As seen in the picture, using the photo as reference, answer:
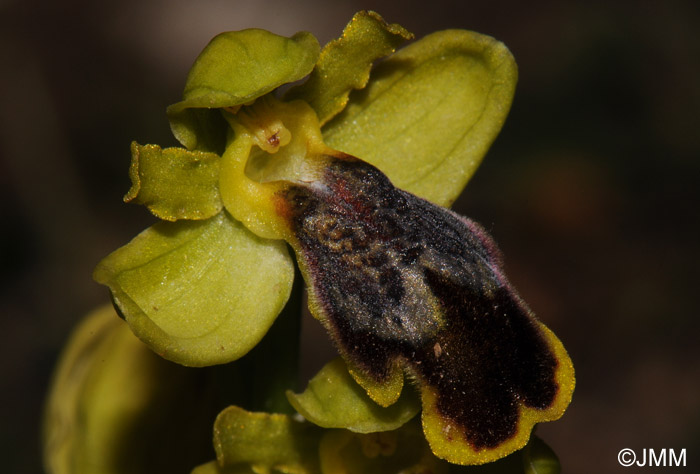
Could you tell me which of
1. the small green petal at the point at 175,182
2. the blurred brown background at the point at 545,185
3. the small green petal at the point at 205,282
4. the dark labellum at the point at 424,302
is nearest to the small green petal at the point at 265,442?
the small green petal at the point at 205,282

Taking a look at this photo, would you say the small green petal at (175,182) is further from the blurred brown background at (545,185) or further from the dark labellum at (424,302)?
the blurred brown background at (545,185)

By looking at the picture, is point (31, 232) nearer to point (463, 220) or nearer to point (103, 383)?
point (103, 383)

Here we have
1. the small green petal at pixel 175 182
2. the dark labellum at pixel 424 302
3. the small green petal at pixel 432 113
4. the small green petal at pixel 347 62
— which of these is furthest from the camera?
the small green petal at pixel 432 113

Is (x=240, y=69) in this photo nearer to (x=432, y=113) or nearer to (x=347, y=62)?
(x=347, y=62)

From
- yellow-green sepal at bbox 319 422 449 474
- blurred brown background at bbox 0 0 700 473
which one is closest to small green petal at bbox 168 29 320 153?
yellow-green sepal at bbox 319 422 449 474

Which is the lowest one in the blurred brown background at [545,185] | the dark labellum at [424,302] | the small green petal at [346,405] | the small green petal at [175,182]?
the blurred brown background at [545,185]

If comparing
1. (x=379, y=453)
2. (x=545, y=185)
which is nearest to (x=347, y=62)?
(x=379, y=453)

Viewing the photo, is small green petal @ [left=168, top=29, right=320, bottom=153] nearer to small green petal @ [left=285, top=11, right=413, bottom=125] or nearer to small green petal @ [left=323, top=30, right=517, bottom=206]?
small green petal @ [left=285, top=11, right=413, bottom=125]
